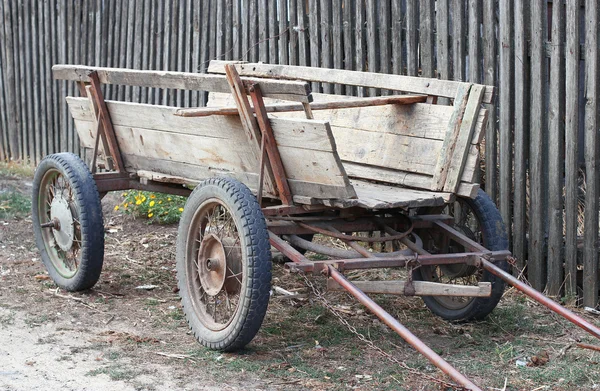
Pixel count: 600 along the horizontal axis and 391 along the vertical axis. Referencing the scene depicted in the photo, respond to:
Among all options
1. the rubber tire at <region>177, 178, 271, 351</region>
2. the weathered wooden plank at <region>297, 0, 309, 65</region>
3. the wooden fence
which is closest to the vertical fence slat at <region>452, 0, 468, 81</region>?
the wooden fence

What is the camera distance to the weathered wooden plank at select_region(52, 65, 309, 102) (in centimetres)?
433

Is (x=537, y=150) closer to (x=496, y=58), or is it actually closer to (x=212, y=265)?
(x=496, y=58)

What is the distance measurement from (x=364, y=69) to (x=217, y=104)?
119cm

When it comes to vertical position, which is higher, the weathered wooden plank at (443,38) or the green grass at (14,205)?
the weathered wooden plank at (443,38)

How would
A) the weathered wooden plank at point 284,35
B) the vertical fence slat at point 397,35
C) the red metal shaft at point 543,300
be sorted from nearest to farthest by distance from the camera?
1. the red metal shaft at point 543,300
2. the vertical fence slat at point 397,35
3. the weathered wooden plank at point 284,35

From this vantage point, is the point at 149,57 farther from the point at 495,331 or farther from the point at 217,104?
the point at 495,331

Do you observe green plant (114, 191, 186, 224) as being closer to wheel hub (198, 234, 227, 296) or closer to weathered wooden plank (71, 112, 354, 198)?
→ weathered wooden plank (71, 112, 354, 198)

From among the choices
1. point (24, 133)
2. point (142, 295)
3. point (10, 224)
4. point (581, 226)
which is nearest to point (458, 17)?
point (581, 226)

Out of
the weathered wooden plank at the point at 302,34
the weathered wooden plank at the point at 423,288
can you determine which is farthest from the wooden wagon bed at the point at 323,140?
the weathered wooden plank at the point at 302,34

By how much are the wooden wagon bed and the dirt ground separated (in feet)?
2.69

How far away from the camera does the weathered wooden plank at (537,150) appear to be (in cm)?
553

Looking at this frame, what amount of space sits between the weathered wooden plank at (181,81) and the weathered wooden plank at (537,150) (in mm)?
2003

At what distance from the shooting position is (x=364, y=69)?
6781 mm

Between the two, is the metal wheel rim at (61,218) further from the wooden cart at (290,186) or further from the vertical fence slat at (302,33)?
the vertical fence slat at (302,33)
